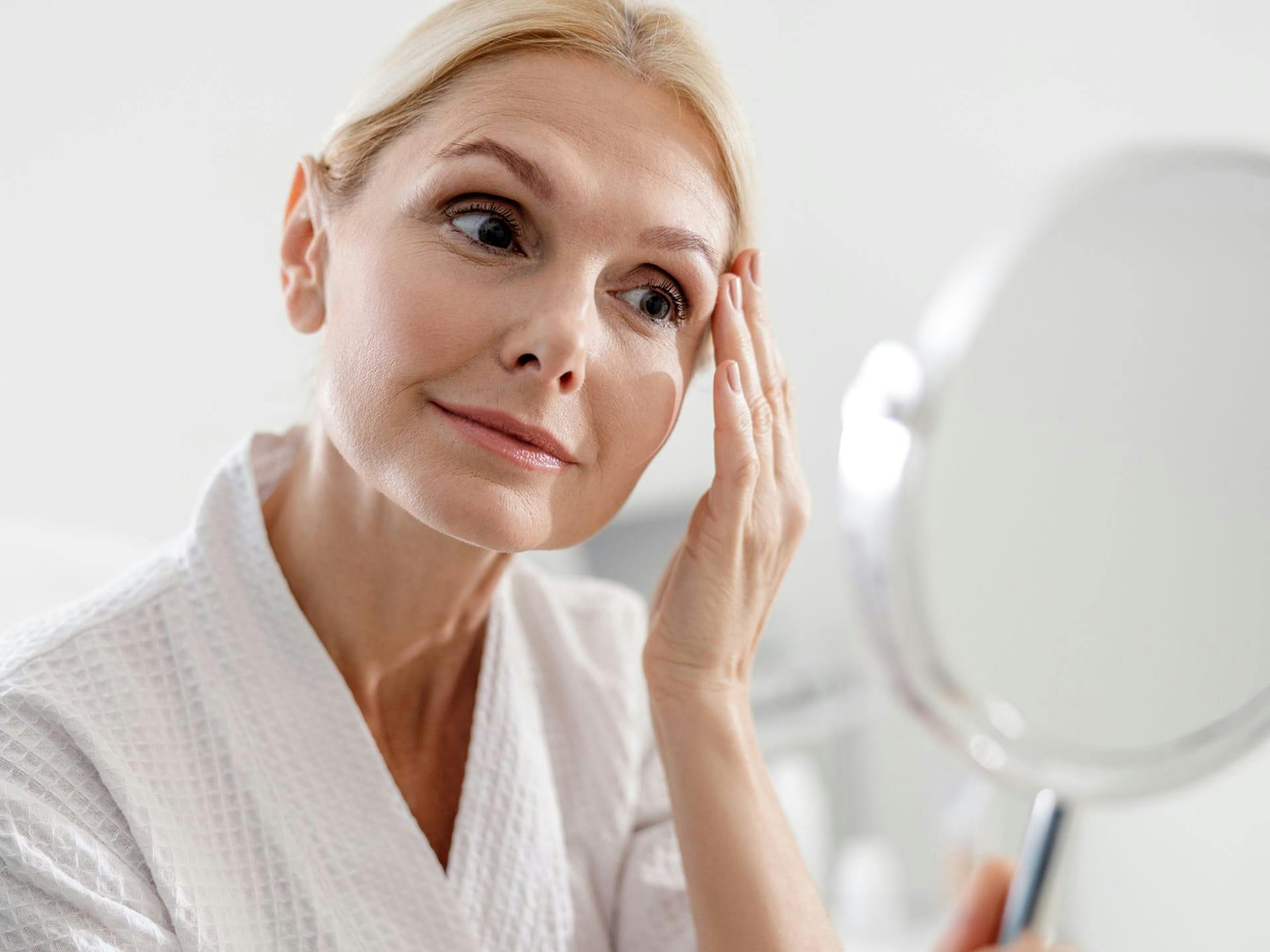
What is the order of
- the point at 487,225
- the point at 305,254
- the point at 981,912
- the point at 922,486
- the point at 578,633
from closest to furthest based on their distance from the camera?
the point at 922,486 → the point at 981,912 → the point at 487,225 → the point at 305,254 → the point at 578,633

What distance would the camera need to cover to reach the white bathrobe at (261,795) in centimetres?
72

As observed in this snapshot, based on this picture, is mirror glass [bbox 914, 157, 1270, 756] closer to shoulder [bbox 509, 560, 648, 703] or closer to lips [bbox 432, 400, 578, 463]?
lips [bbox 432, 400, 578, 463]

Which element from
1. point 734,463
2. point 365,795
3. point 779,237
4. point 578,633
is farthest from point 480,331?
point 779,237

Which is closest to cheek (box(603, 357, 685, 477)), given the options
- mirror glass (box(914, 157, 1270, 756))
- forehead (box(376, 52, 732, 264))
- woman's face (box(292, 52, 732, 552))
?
woman's face (box(292, 52, 732, 552))

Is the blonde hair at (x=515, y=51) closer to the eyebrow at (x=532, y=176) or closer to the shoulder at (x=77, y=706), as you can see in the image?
the eyebrow at (x=532, y=176)

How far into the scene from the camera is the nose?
755 mm

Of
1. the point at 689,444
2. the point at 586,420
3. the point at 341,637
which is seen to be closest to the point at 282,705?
the point at 341,637

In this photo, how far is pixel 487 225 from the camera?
794 mm

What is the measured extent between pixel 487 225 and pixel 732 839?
486 millimetres

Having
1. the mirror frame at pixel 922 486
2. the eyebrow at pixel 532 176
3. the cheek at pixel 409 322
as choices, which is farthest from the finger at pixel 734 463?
the mirror frame at pixel 922 486

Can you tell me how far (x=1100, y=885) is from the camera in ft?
6.84

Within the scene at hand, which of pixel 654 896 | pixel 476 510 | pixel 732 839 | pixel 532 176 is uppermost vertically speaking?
pixel 532 176

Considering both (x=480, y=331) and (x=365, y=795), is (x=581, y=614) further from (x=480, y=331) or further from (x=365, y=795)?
(x=480, y=331)

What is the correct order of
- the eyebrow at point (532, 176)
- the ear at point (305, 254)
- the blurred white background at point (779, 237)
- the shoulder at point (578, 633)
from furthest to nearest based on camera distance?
the blurred white background at point (779, 237) < the shoulder at point (578, 633) < the ear at point (305, 254) < the eyebrow at point (532, 176)
